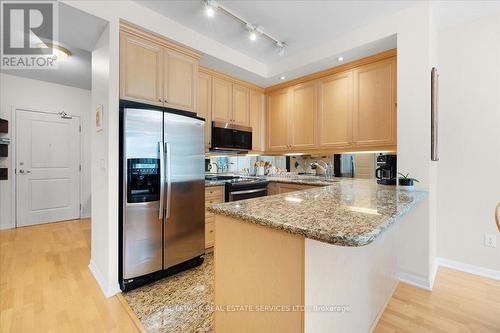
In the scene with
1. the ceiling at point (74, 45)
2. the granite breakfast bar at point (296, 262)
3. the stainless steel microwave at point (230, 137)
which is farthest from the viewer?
the stainless steel microwave at point (230, 137)

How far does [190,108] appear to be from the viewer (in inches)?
102

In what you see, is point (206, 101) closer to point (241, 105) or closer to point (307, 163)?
point (241, 105)

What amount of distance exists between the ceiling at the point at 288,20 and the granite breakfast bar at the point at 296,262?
1.92 metres

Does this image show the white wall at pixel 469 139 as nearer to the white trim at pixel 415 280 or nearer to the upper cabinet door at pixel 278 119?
the white trim at pixel 415 280

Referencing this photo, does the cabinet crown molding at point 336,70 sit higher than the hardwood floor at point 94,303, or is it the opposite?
the cabinet crown molding at point 336,70

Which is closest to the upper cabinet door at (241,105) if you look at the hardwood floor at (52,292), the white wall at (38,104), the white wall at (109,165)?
the white wall at (109,165)

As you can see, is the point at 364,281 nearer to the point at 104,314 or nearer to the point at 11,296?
the point at 104,314

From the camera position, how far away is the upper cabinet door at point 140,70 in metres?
2.06

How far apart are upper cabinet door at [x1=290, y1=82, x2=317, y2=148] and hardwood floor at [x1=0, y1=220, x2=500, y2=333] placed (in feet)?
6.76

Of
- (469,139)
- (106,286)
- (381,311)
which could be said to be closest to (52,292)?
(106,286)

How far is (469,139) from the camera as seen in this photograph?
2.34 metres

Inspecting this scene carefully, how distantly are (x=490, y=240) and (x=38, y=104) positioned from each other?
22.0ft

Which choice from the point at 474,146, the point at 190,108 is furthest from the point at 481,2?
the point at 190,108

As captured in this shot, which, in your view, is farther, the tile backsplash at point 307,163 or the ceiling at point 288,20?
the tile backsplash at point 307,163
